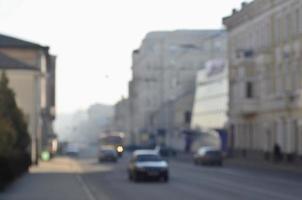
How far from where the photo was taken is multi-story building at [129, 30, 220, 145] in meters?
146

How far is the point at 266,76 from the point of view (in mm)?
73500

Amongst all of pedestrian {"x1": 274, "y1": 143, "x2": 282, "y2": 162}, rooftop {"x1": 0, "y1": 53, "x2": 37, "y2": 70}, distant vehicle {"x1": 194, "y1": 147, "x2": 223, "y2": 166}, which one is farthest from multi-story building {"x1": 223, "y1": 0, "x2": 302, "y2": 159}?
rooftop {"x1": 0, "y1": 53, "x2": 37, "y2": 70}

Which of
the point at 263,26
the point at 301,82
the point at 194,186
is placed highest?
the point at 263,26

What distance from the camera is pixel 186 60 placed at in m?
151

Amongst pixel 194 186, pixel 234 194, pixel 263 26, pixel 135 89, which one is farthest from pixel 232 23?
pixel 135 89

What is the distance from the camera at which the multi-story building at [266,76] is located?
218 feet

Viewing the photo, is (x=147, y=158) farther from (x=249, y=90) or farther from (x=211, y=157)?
(x=249, y=90)

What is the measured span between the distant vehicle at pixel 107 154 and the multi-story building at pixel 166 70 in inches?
2271

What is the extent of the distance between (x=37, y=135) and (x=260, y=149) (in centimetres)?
1945

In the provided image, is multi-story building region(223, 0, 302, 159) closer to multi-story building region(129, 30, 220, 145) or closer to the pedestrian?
the pedestrian

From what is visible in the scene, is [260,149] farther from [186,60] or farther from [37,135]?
[186,60]

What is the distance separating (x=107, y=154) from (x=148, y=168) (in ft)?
122

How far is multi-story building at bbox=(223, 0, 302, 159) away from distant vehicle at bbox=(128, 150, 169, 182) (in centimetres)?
2209

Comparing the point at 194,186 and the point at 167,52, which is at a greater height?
the point at 167,52
